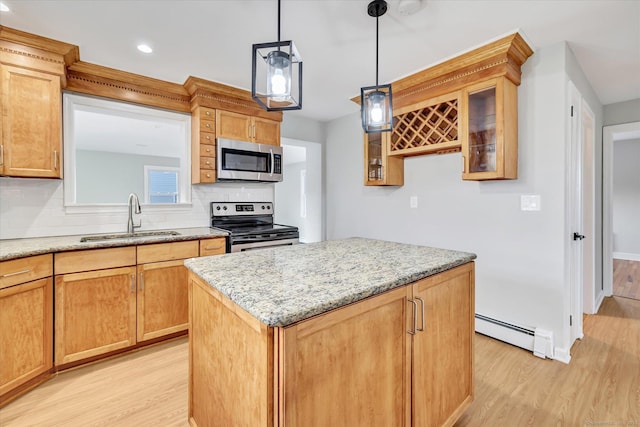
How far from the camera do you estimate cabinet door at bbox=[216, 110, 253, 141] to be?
3093 millimetres

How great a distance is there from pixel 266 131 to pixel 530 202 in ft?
8.77

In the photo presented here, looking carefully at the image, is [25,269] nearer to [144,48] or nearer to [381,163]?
[144,48]

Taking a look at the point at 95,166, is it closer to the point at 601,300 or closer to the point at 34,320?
the point at 34,320

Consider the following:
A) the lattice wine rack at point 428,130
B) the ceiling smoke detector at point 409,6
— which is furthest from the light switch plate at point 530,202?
the ceiling smoke detector at point 409,6

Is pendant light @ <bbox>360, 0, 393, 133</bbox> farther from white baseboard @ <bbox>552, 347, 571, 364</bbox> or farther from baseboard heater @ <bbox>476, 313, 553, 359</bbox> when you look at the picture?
white baseboard @ <bbox>552, 347, 571, 364</bbox>

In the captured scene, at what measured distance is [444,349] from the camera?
1426 mm

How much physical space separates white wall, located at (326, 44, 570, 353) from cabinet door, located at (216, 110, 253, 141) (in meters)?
1.83

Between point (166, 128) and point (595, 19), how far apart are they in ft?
16.9

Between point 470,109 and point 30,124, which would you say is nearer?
point 30,124

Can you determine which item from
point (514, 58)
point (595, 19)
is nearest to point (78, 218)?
point (514, 58)

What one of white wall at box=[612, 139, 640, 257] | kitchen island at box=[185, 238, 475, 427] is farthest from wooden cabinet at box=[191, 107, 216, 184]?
white wall at box=[612, 139, 640, 257]


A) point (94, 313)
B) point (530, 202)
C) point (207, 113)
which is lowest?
point (94, 313)

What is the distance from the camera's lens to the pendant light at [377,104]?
176 cm

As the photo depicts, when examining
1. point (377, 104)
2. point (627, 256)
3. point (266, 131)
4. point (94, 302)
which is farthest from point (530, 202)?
point (627, 256)
